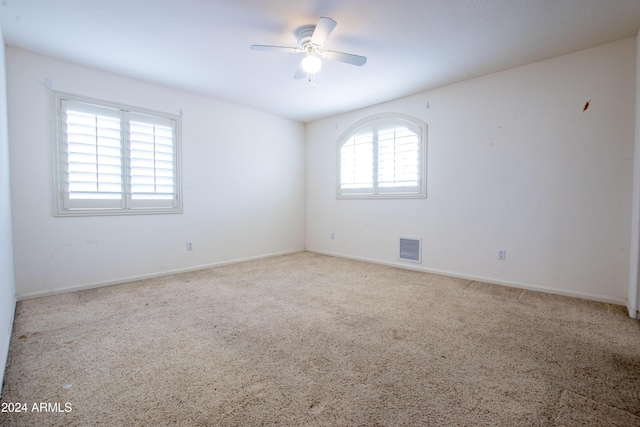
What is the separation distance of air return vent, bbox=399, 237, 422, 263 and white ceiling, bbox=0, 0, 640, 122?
218 cm

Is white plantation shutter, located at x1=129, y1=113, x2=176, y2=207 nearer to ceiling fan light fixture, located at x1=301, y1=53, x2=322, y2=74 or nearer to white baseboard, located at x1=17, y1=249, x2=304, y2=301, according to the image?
white baseboard, located at x1=17, y1=249, x2=304, y2=301

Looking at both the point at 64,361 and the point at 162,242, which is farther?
the point at 162,242

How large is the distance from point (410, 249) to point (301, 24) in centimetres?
318

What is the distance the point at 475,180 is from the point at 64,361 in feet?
13.9

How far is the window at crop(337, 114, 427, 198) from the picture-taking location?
4.11 metres

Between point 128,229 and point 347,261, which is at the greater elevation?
point 128,229

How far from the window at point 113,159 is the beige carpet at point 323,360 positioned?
111 cm

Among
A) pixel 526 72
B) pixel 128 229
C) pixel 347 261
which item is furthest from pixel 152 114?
pixel 526 72

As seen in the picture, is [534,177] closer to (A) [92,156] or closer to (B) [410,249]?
(B) [410,249]

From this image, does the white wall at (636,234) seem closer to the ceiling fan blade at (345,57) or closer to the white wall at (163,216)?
the ceiling fan blade at (345,57)

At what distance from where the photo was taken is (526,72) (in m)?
3.20

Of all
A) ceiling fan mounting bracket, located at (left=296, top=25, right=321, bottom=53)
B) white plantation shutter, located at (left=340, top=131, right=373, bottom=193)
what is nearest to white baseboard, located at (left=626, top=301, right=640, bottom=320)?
white plantation shutter, located at (left=340, top=131, right=373, bottom=193)

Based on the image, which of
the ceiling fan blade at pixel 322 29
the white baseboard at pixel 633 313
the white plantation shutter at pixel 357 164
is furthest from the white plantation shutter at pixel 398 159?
the white baseboard at pixel 633 313

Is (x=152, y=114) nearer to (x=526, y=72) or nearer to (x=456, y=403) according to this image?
(x=456, y=403)
